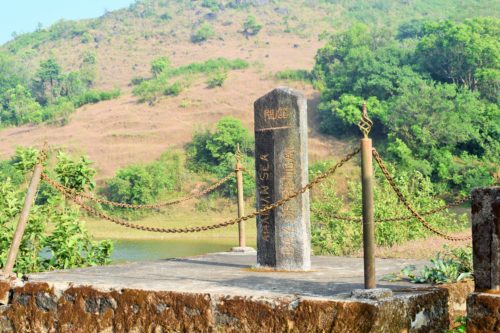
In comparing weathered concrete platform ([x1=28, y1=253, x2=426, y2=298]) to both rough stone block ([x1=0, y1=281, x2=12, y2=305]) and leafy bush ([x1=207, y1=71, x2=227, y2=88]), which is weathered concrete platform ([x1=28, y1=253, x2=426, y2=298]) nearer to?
rough stone block ([x1=0, y1=281, x2=12, y2=305])

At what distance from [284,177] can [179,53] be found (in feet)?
255

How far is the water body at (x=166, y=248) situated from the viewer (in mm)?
24616

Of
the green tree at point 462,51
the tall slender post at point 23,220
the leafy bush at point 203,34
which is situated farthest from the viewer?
the leafy bush at point 203,34

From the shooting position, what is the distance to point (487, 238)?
548 cm

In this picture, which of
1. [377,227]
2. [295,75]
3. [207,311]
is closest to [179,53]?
[295,75]

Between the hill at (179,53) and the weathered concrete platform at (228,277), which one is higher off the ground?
the hill at (179,53)

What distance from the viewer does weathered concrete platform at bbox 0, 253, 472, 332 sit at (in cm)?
612

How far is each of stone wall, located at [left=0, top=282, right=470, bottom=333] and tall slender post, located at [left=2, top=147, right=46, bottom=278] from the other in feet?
0.70

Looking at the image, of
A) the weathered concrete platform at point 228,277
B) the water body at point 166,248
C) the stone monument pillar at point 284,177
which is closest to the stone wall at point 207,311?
the weathered concrete platform at point 228,277

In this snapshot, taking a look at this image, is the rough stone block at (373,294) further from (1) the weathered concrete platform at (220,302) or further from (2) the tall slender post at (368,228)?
(2) the tall slender post at (368,228)

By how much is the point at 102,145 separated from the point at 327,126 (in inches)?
623

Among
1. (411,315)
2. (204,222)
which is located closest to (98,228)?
(204,222)

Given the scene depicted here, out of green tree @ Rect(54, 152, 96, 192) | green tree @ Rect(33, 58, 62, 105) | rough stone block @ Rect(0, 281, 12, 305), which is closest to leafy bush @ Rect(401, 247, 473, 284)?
rough stone block @ Rect(0, 281, 12, 305)

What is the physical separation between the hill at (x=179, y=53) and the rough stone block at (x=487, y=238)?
39433 millimetres
